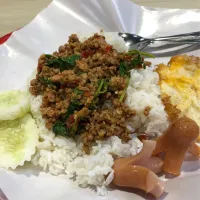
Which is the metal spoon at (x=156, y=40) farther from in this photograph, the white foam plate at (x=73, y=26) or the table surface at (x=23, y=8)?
the table surface at (x=23, y=8)

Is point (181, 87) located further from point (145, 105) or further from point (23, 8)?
point (23, 8)

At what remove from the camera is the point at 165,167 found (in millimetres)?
2498

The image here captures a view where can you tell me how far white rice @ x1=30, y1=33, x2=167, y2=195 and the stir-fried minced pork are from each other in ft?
0.20

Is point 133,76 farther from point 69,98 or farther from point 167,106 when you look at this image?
point 69,98

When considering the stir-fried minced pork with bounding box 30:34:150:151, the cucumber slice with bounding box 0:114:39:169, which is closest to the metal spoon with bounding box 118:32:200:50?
the stir-fried minced pork with bounding box 30:34:150:151

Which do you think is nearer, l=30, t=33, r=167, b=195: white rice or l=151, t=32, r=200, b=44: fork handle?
l=30, t=33, r=167, b=195: white rice

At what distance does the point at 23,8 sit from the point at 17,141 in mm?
2392

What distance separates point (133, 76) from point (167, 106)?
1.13 feet

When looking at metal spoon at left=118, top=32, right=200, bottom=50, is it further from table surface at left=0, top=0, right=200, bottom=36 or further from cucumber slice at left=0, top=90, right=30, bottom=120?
cucumber slice at left=0, top=90, right=30, bottom=120

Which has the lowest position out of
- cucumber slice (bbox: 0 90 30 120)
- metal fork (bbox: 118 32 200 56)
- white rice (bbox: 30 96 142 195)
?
white rice (bbox: 30 96 142 195)

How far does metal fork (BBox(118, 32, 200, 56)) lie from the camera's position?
3.51m

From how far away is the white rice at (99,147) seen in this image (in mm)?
2455

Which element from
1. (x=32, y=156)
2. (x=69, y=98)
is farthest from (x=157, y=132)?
(x=32, y=156)

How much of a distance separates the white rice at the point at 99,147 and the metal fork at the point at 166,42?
27.4 inches
